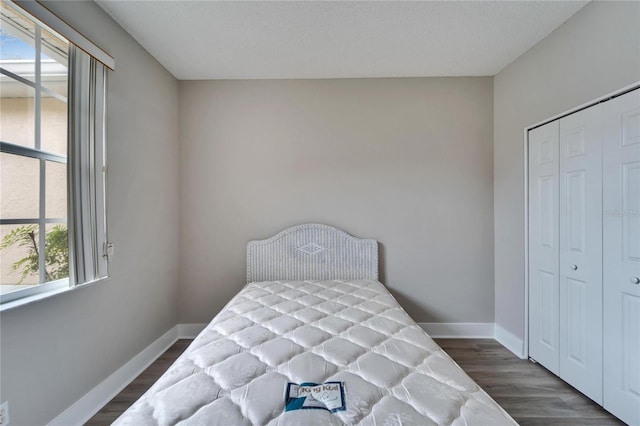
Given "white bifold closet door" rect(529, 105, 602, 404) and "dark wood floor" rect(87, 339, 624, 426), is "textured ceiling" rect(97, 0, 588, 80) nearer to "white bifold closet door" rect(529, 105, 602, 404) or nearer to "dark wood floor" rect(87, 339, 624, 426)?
"white bifold closet door" rect(529, 105, 602, 404)

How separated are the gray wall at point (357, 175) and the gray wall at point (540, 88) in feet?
0.42

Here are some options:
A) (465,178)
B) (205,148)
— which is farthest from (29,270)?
(465,178)

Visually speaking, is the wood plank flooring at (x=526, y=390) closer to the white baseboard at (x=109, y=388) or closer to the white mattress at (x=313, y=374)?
the white mattress at (x=313, y=374)

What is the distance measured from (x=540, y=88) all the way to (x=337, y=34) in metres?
1.71

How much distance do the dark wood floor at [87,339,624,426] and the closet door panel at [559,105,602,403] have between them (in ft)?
0.40

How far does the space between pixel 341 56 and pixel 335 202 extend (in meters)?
1.33

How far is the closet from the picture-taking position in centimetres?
155

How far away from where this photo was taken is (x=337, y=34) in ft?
6.66

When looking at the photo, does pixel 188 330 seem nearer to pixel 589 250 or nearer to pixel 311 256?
pixel 311 256

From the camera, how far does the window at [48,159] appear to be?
130cm

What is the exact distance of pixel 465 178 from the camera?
8.91ft

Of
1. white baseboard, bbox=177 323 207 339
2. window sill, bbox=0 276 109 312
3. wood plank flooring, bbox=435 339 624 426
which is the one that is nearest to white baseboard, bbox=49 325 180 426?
white baseboard, bbox=177 323 207 339

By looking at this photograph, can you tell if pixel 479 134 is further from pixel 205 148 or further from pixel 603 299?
pixel 205 148

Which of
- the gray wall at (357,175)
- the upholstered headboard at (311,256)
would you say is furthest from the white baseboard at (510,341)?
the upholstered headboard at (311,256)
